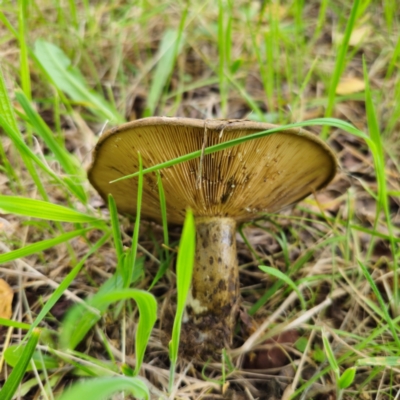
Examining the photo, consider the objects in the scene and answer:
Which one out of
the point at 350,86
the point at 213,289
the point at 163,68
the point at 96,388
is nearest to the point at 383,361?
the point at 213,289

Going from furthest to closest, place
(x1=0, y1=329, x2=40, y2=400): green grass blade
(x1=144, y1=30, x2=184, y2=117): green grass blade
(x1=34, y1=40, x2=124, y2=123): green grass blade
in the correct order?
1. (x1=144, y1=30, x2=184, y2=117): green grass blade
2. (x1=34, y1=40, x2=124, y2=123): green grass blade
3. (x1=0, y1=329, x2=40, y2=400): green grass blade

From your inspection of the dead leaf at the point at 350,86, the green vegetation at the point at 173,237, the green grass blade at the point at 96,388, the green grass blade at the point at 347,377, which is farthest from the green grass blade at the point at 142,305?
the dead leaf at the point at 350,86

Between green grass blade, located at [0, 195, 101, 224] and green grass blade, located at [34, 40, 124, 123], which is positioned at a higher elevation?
green grass blade, located at [34, 40, 124, 123]

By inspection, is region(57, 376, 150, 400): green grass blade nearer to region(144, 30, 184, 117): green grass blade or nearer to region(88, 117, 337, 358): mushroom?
region(88, 117, 337, 358): mushroom

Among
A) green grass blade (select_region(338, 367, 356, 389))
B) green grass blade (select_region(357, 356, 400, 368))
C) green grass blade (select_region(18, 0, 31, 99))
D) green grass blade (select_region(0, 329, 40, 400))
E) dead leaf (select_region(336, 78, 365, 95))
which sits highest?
green grass blade (select_region(18, 0, 31, 99))

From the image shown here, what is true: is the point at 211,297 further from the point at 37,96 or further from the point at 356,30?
the point at 356,30

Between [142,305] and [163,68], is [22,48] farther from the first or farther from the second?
[142,305]

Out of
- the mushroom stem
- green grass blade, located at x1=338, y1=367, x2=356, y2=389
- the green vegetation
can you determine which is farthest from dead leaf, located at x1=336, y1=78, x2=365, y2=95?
green grass blade, located at x1=338, y1=367, x2=356, y2=389
